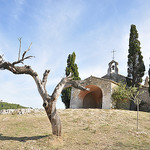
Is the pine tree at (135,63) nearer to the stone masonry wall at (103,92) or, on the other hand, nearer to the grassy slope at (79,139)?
the stone masonry wall at (103,92)

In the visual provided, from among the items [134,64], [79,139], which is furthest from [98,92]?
[79,139]

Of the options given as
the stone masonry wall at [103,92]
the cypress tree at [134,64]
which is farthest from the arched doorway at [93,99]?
the cypress tree at [134,64]

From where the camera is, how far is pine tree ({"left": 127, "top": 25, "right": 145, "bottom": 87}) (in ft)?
71.5

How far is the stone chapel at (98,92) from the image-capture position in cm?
1942

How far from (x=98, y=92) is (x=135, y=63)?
7.08 metres

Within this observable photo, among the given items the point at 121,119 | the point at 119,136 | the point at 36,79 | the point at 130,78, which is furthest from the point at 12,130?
the point at 130,78

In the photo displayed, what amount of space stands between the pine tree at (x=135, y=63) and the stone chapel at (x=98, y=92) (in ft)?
5.24

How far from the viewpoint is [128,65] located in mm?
22969

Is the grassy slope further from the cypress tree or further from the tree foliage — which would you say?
the cypress tree

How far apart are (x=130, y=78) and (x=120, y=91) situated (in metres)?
4.63

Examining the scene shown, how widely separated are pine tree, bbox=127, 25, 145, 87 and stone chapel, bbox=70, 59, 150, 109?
160cm

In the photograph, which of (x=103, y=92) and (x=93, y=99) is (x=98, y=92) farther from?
(x=103, y=92)

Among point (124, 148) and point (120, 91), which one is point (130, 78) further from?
point (124, 148)

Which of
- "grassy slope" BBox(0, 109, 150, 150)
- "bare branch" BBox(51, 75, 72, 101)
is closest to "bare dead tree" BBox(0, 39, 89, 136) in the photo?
"bare branch" BBox(51, 75, 72, 101)
